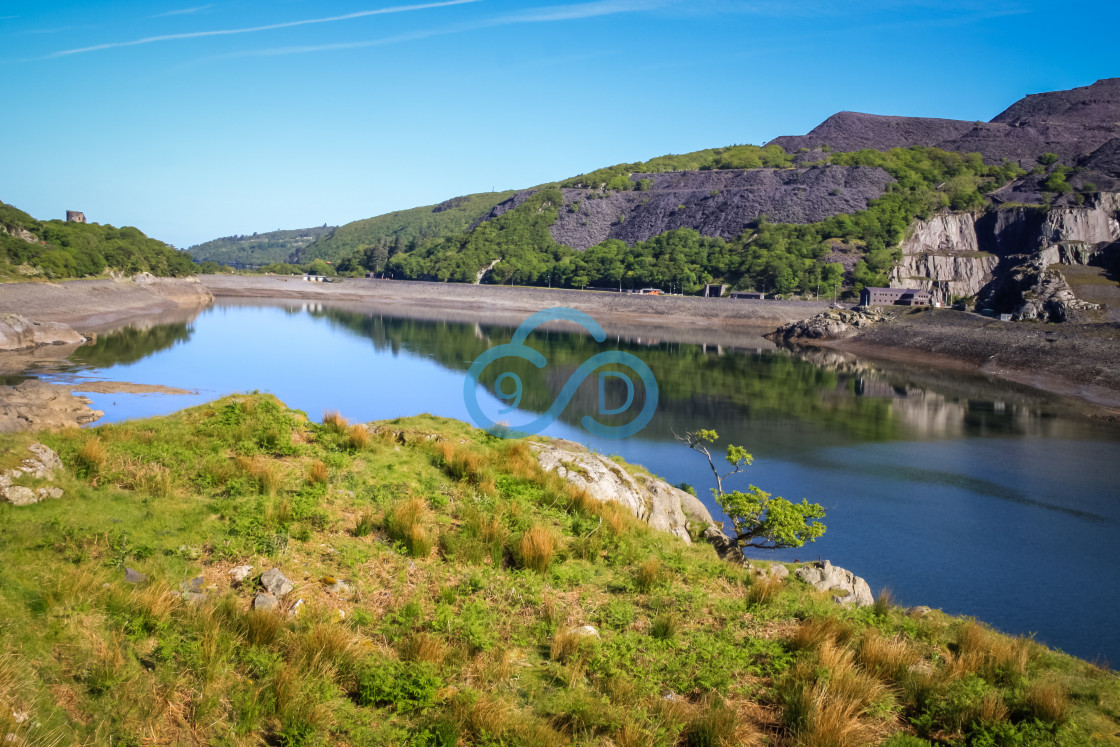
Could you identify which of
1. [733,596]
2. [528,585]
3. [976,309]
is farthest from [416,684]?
[976,309]

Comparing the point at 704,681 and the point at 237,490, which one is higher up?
the point at 237,490

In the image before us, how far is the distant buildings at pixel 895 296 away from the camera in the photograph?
244ft

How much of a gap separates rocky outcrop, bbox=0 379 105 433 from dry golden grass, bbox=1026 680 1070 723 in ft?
71.5

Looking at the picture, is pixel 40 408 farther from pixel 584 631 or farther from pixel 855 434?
pixel 855 434

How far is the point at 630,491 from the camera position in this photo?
11.8 m

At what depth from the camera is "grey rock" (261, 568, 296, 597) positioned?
6.62 metres

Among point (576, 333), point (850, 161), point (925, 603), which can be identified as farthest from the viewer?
point (850, 161)

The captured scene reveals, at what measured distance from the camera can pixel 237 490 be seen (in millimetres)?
8492

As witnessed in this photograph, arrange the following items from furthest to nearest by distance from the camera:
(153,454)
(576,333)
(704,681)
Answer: (576,333)
(153,454)
(704,681)

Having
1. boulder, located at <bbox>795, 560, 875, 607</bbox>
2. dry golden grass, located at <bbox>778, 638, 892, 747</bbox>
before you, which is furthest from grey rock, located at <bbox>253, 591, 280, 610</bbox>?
boulder, located at <bbox>795, 560, 875, 607</bbox>

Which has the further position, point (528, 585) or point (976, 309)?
point (976, 309)

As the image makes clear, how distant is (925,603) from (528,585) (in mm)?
9082

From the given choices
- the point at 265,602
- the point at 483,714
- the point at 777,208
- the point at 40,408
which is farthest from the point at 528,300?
the point at 483,714

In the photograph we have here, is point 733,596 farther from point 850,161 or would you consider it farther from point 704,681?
point 850,161
